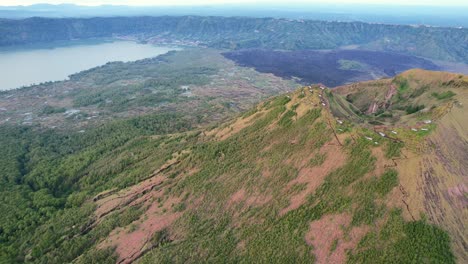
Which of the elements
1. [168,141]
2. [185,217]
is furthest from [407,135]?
[168,141]

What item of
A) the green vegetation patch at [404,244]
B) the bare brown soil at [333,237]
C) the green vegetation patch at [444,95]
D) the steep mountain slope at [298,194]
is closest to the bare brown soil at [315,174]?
the steep mountain slope at [298,194]

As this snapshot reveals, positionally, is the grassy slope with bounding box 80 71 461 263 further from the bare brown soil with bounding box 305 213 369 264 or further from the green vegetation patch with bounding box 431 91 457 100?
the green vegetation patch with bounding box 431 91 457 100

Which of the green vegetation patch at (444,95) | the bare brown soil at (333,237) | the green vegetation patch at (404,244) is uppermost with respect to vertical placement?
the green vegetation patch at (444,95)

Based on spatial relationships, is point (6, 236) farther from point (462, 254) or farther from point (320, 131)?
point (462, 254)

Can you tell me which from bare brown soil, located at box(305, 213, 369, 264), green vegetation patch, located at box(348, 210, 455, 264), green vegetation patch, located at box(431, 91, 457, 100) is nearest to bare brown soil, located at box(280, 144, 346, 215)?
bare brown soil, located at box(305, 213, 369, 264)

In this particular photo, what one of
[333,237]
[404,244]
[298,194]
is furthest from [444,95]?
[333,237]

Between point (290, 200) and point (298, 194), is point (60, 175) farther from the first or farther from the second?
point (298, 194)

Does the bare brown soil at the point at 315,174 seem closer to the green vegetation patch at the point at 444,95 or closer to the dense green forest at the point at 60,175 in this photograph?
the green vegetation patch at the point at 444,95

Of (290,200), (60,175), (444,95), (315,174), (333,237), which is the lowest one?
(60,175)
